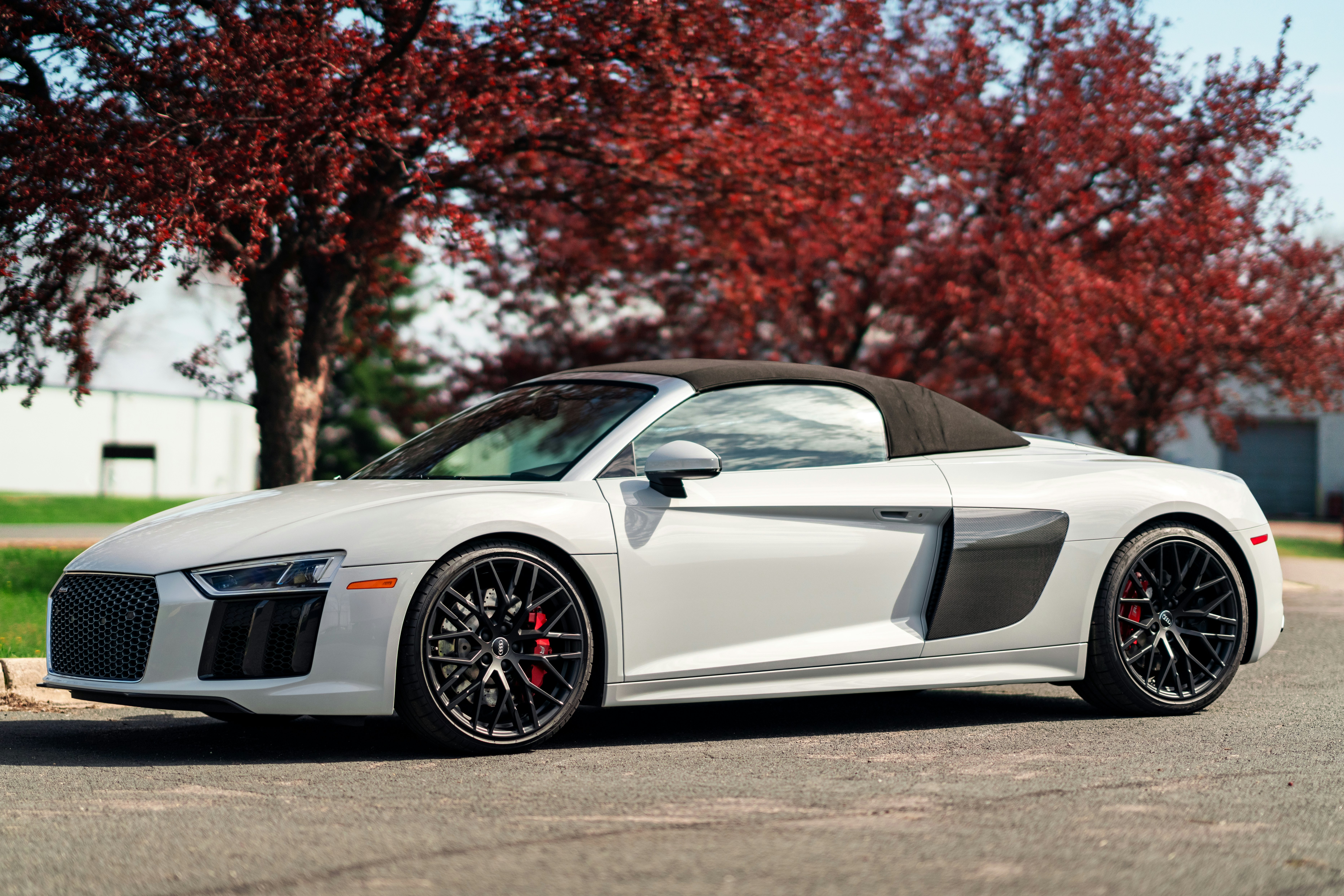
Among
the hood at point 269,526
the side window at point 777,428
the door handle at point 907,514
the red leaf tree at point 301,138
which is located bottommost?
the hood at point 269,526

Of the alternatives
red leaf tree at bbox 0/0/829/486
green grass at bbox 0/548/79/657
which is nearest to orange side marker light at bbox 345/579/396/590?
green grass at bbox 0/548/79/657

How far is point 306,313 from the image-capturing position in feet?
44.3

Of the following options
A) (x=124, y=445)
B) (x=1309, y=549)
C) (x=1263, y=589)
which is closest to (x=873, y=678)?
(x=1263, y=589)

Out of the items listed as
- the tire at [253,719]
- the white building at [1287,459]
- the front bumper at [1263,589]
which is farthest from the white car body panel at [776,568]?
the white building at [1287,459]

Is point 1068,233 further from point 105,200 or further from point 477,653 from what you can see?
point 477,653

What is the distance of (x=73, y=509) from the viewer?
28.0 metres

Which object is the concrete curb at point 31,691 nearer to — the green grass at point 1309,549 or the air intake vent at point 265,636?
the air intake vent at point 265,636

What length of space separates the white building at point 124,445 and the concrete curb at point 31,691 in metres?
31.2

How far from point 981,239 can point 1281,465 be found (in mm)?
25151

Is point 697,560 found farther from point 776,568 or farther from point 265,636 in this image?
point 265,636

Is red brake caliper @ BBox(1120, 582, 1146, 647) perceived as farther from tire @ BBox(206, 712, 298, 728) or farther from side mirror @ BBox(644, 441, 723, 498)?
tire @ BBox(206, 712, 298, 728)

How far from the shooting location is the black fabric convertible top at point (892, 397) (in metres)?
6.18

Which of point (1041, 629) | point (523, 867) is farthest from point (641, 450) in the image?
point (523, 867)

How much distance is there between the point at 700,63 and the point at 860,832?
9.31 m
